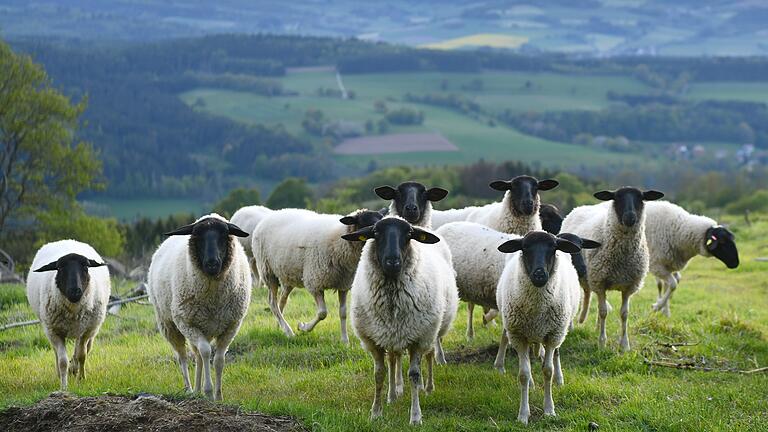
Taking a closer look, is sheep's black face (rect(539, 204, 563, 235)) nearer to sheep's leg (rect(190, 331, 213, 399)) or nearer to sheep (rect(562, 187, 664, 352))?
sheep (rect(562, 187, 664, 352))

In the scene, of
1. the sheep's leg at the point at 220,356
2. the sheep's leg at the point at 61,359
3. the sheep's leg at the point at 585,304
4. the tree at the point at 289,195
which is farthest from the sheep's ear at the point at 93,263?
the tree at the point at 289,195

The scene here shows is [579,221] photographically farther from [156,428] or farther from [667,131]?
[667,131]

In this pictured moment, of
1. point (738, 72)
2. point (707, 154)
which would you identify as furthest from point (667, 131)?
point (738, 72)

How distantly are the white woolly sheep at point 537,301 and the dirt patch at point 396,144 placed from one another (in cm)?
9238

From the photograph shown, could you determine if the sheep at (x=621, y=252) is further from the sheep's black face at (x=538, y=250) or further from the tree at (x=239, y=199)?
the tree at (x=239, y=199)

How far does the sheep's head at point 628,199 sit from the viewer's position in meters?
11.4

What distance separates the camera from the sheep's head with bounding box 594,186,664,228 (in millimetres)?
11391

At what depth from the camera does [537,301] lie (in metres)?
8.59

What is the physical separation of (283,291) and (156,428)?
5809mm

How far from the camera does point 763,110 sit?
4791 inches

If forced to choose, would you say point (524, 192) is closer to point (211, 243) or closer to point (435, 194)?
point (435, 194)

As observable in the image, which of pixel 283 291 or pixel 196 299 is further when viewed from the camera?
pixel 283 291

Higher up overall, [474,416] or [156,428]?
[156,428]

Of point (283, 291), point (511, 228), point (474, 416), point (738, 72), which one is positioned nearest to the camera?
point (474, 416)
